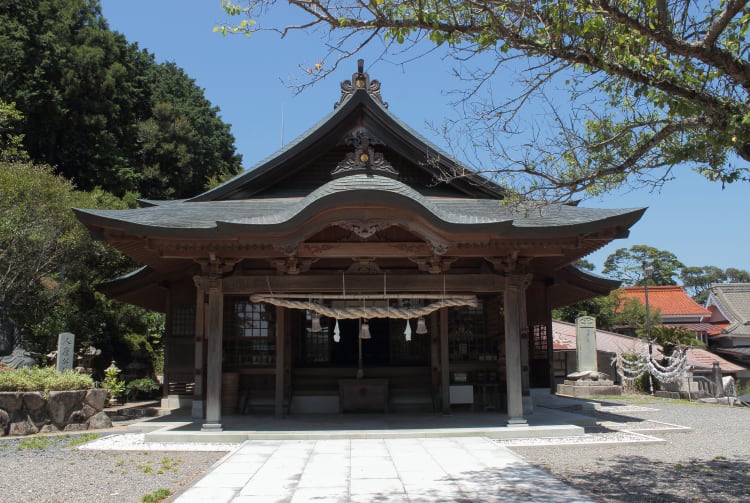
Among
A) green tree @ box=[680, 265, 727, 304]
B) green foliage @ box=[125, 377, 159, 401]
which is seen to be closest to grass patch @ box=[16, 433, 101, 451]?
green foliage @ box=[125, 377, 159, 401]

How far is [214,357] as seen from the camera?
991 centimetres

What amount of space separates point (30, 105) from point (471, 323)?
24435mm

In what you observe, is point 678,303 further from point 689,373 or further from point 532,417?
point 532,417

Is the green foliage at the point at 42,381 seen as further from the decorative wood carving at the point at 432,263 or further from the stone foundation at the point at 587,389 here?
the stone foundation at the point at 587,389

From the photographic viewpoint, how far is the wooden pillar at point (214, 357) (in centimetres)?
984

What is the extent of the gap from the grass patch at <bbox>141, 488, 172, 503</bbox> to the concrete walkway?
0.60 ft

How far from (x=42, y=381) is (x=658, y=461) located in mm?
9862

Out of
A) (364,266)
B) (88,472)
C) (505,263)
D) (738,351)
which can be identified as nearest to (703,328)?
(738,351)

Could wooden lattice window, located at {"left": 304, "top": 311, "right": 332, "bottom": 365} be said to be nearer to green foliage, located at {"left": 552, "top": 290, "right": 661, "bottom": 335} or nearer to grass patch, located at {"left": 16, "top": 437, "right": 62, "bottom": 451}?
grass patch, located at {"left": 16, "top": 437, "right": 62, "bottom": 451}

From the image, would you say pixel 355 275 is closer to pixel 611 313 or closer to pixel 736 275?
pixel 611 313

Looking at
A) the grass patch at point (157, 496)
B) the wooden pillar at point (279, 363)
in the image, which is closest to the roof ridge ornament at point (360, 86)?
the wooden pillar at point (279, 363)

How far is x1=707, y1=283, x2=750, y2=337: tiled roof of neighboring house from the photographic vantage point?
36469 mm

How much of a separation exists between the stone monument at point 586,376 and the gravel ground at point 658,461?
22.8 feet

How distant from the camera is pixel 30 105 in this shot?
2777cm
